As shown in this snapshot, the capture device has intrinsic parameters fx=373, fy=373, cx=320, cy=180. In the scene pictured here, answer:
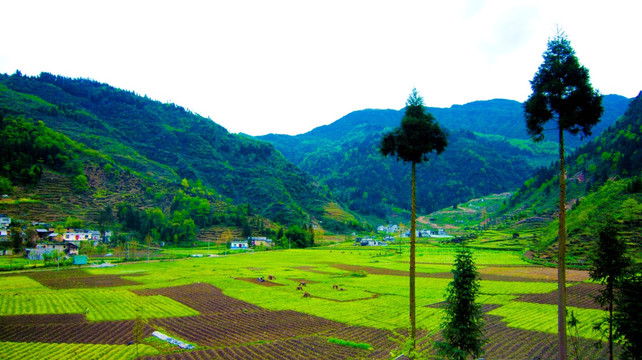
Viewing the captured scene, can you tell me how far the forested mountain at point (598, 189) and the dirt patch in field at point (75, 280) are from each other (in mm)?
67691

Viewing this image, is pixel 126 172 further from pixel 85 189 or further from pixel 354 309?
pixel 354 309

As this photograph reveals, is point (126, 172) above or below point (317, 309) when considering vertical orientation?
above

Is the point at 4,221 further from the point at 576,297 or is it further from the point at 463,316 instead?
the point at 576,297

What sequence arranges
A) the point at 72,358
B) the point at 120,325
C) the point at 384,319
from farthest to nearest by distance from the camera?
the point at 384,319, the point at 120,325, the point at 72,358

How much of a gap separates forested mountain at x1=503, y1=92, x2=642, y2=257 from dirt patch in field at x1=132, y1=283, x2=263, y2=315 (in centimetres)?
4669

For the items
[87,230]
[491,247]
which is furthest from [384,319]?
[87,230]

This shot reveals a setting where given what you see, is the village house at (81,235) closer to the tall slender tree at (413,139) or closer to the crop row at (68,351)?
the crop row at (68,351)

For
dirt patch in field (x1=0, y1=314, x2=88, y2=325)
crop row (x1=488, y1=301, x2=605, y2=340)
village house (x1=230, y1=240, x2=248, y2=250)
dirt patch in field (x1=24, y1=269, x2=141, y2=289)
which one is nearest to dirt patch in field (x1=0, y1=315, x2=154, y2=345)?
dirt patch in field (x1=0, y1=314, x2=88, y2=325)

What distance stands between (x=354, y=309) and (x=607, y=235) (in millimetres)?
23508

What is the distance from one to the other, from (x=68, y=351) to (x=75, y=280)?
1529 inches

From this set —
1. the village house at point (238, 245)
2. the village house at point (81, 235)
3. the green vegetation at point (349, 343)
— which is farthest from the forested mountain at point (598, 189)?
the village house at point (81, 235)

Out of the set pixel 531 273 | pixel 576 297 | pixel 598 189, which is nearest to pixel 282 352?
pixel 576 297

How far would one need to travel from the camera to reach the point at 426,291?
4809cm

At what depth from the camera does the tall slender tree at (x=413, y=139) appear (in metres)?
21.9
